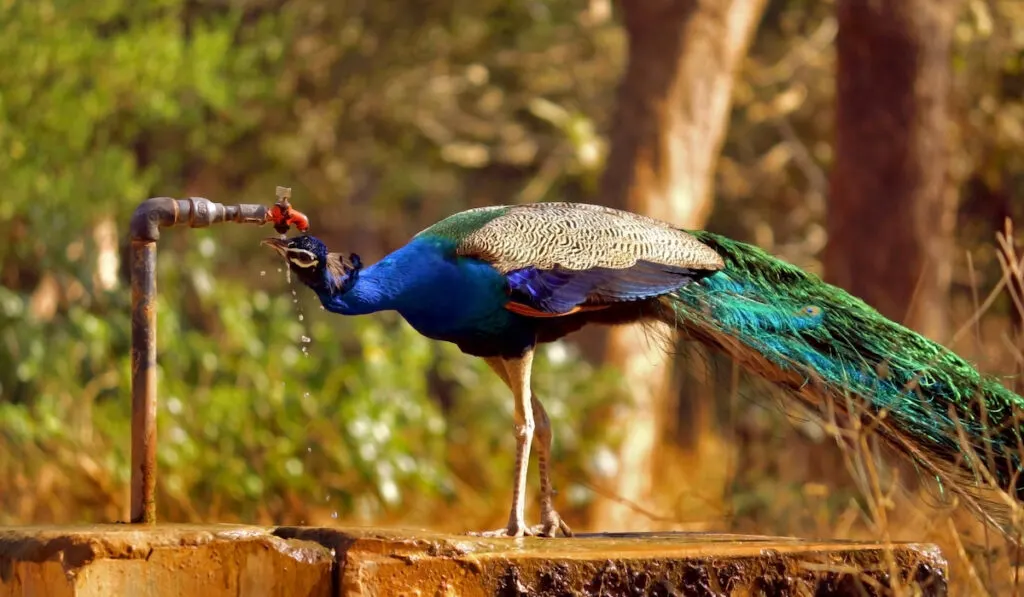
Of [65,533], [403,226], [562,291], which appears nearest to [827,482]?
[562,291]

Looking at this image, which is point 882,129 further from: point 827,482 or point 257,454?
point 257,454

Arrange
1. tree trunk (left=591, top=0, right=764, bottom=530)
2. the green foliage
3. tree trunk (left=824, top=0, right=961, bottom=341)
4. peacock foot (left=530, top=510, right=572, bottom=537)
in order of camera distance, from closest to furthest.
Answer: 1. peacock foot (left=530, top=510, right=572, bottom=537)
2. the green foliage
3. tree trunk (left=824, top=0, right=961, bottom=341)
4. tree trunk (left=591, top=0, right=764, bottom=530)

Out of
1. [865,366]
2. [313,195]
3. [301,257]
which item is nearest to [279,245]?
[301,257]

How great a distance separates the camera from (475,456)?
7.23 m

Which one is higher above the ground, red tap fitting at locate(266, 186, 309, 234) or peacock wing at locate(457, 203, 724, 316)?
red tap fitting at locate(266, 186, 309, 234)

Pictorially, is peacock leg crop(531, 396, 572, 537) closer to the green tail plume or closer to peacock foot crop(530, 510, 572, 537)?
peacock foot crop(530, 510, 572, 537)

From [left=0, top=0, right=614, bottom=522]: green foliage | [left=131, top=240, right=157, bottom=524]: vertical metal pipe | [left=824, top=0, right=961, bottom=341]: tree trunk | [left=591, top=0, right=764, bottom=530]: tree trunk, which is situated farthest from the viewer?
[left=591, top=0, right=764, bottom=530]: tree trunk

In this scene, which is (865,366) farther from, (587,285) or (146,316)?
(146,316)

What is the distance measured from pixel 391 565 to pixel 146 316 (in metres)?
0.97

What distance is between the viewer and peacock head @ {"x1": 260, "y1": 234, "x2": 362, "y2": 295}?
3.50 m

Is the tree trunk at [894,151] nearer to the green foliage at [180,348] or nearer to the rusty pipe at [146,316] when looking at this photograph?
the green foliage at [180,348]

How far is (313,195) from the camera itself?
510 inches

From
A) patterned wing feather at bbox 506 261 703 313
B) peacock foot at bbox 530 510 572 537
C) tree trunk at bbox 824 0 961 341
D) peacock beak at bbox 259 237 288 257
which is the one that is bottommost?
peacock foot at bbox 530 510 572 537

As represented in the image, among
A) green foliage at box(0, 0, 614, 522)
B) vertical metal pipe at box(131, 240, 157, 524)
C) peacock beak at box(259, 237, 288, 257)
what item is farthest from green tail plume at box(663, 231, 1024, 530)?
green foliage at box(0, 0, 614, 522)
